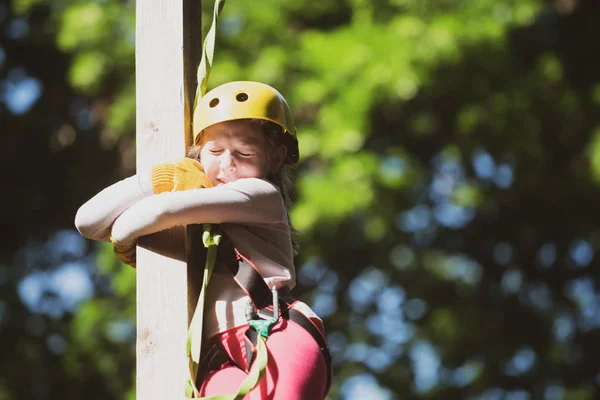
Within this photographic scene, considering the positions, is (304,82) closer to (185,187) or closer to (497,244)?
(497,244)

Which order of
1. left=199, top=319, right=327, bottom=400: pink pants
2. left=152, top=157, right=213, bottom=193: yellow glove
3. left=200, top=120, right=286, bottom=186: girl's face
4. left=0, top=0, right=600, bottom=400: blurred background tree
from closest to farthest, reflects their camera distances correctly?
1. left=199, top=319, right=327, bottom=400: pink pants
2. left=152, top=157, right=213, bottom=193: yellow glove
3. left=200, top=120, right=286, bottom=186: girl's face
4. left=0, top=0, right=600, bottom=400: blurred background tree

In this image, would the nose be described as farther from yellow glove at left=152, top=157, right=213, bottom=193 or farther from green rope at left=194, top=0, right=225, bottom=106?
green rope at left=194, top=0, right=225, bottom=106

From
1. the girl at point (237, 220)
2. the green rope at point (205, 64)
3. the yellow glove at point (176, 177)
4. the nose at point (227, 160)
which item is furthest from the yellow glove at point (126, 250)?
the green rope at point (205, 64)

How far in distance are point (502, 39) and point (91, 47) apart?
313cm

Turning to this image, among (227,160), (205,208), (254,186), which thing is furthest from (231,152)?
(205,208)

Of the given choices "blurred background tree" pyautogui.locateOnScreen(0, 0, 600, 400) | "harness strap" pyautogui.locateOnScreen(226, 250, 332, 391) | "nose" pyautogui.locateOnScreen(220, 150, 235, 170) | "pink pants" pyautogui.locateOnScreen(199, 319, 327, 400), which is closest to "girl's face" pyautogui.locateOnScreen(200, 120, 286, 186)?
"nose" pyautogui.locateOnScreen(220, 150, 235, 170)

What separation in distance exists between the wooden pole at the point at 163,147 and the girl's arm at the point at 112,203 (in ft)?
0.29

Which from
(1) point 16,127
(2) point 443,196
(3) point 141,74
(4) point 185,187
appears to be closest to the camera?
(4) point 185,187

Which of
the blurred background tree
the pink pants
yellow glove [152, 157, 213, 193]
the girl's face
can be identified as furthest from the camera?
the blurred background tree

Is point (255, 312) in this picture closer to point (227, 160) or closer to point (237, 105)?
point (227, 160)

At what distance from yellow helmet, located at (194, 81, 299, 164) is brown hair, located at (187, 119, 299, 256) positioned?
0.09ft

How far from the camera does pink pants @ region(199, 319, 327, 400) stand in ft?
8.81

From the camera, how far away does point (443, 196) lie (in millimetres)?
10586

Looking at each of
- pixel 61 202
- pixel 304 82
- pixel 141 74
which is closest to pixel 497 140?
pixel 304 82
